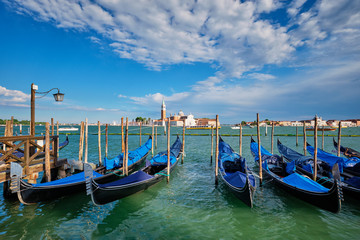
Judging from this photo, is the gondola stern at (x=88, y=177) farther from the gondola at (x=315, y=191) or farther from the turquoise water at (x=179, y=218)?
the gondola at (x=315, y=191)

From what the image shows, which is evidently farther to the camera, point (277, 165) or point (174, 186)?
point (277, 165)

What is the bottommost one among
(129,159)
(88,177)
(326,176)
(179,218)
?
(179,218)

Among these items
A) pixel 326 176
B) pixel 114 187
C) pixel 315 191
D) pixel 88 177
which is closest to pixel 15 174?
pixel 88 177

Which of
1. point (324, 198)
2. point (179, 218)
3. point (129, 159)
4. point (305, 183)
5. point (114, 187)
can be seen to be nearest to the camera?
point (324, 198)

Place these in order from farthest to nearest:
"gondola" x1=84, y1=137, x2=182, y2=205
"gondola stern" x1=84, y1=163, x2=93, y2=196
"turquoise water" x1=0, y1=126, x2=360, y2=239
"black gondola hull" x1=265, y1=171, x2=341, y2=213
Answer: "gondola" x1=84, y1=137, x2=182, y2=205 < "gondola stern" x1=84, y1=163, x2=93, y2=196 < "black gondola hull" x1=265, y1=171, x2=341, y2=213 < "turquoise water" x1=0, y1=126, x2=360, y2=239

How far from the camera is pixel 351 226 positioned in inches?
173

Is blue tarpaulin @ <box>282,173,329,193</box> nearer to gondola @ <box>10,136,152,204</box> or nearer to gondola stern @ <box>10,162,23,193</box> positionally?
gondola @ <box>10,136,152,204</box>

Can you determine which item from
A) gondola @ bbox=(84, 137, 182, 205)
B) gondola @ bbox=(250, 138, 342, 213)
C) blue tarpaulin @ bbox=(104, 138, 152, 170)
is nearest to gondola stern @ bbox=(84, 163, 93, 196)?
gondola @ bbox=(84, 137, 182, 205)

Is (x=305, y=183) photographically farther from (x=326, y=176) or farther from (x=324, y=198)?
(x=326, y=176)

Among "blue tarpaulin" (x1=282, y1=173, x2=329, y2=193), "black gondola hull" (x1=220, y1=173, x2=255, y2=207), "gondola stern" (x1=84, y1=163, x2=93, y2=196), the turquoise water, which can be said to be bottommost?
the turquoise water

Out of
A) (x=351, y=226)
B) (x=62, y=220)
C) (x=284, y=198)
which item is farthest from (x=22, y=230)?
(x=351, y=226)

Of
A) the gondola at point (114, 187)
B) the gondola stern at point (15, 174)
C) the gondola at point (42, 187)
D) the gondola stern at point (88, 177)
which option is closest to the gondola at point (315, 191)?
the gondola at point (114, 187)

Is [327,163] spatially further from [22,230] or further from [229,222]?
[22,230]

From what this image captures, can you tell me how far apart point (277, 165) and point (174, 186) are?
4876 millimetres
